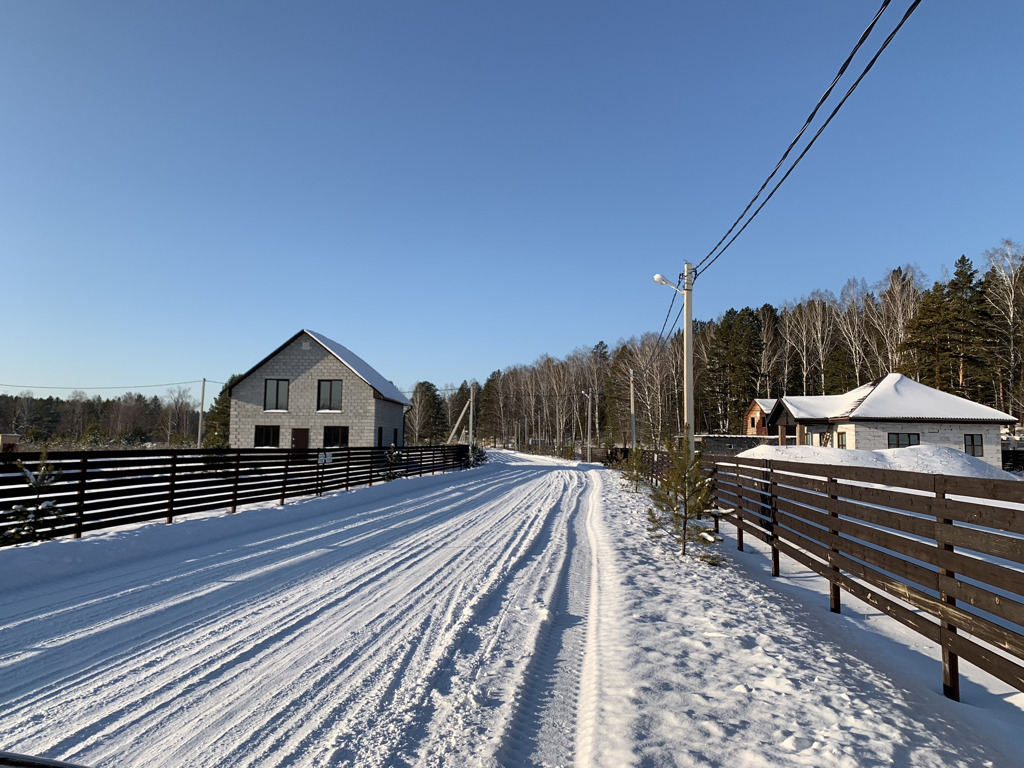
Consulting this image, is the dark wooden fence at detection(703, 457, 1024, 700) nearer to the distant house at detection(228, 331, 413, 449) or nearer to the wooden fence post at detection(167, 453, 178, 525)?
the wooden fence post at detection(167, 453, 178, 525)

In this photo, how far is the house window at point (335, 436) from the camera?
94.4 ft

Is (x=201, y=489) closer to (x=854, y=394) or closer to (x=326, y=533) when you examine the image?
(x=326, y=533)

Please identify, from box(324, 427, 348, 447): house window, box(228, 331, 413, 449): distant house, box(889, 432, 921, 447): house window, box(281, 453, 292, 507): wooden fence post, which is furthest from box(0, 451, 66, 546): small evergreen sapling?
box(889, 432, 921, 447): house window

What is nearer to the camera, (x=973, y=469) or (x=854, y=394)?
(x=973, y=469)

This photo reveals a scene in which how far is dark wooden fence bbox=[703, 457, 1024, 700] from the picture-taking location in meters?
3.19

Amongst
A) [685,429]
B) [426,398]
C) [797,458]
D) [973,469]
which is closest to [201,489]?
[685,429]

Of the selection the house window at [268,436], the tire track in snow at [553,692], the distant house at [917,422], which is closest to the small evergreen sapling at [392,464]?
the house window at [268,436]

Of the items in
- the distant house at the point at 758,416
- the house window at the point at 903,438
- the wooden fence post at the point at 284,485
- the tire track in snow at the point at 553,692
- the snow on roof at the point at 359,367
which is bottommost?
the tire track in snow at the point at 553,692

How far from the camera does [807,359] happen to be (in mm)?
49125

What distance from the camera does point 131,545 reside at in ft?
24.7

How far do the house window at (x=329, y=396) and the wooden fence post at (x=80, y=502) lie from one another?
20965 millimetres

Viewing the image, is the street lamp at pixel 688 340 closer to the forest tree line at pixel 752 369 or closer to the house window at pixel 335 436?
the forest tree line at pixel 752 369

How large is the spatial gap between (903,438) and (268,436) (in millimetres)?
33265

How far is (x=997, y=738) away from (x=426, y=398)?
76077 mm
